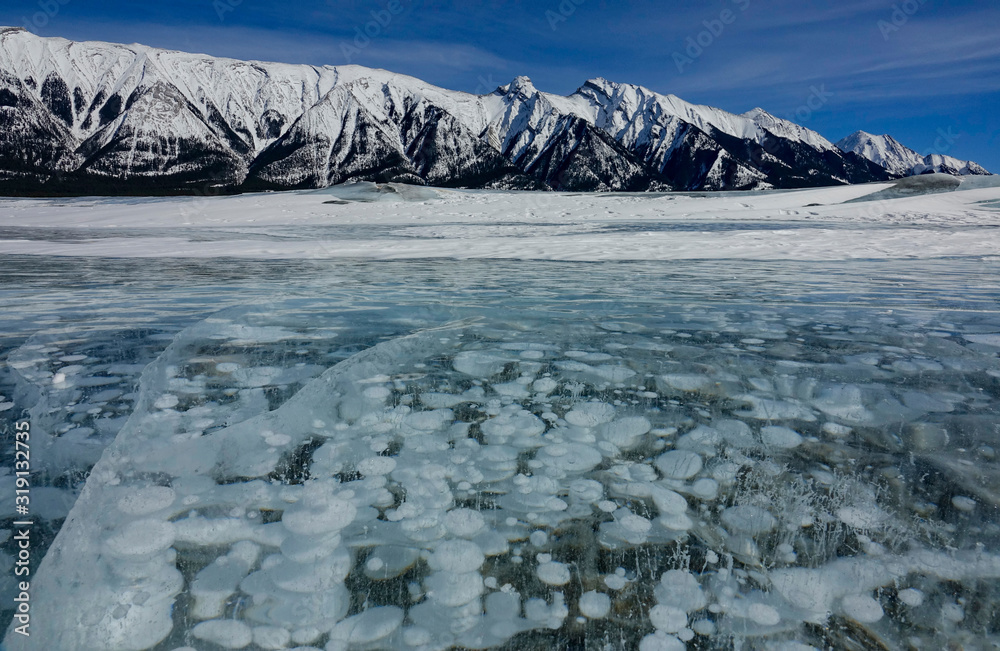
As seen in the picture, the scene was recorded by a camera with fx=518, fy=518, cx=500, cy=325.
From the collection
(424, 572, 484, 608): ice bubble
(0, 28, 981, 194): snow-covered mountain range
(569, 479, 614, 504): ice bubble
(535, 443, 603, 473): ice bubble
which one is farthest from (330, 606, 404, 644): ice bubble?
(0, 28, 981, 194): snow-covered mountain range

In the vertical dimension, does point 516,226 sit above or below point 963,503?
above

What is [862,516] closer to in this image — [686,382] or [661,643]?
[661,643]

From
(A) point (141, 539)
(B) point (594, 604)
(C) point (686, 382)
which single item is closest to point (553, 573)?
(B) point (594, 604)

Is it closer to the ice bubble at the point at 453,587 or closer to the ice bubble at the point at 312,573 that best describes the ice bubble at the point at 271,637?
the ice bubble at the point at 312,573

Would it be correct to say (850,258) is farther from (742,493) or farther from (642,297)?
(742,493)

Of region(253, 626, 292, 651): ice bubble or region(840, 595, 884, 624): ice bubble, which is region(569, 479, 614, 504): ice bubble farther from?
region(253, 626, 292, 651): ice bubble

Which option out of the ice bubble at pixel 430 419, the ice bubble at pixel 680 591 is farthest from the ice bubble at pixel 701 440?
the ice bubble at pixel 430 419

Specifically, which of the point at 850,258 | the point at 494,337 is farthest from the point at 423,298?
the point at 850,258
